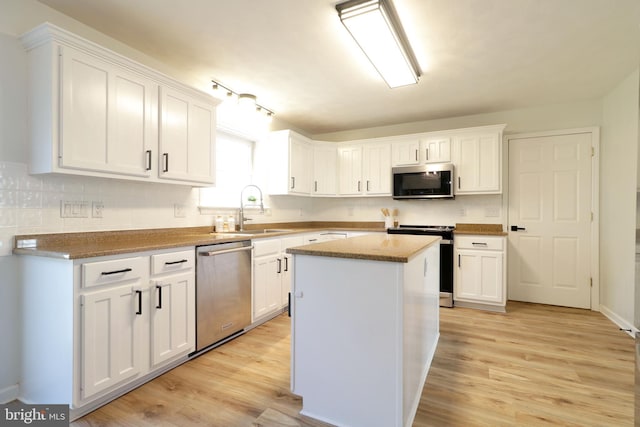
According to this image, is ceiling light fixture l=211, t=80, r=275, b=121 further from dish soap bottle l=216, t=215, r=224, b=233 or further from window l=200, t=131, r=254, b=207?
dish soap bottle l=216, t=215, r=224, b=233

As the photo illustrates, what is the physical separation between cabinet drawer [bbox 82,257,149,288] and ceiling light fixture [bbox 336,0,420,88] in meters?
2.05

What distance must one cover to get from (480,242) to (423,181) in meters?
1.04

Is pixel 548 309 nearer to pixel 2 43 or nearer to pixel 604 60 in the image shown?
pixel 604 60

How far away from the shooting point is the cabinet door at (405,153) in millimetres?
4180

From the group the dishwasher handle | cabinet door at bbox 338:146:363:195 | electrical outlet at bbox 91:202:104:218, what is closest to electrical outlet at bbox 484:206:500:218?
cabinet door at bbox 338:146:363:195

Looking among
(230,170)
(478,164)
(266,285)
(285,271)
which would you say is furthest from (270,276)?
(478,164)

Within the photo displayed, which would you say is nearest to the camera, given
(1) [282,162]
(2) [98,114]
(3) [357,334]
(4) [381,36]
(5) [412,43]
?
(3) [357,334]

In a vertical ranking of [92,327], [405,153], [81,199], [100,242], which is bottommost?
[92,327]

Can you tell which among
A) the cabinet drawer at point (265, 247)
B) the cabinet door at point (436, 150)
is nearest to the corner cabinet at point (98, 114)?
the cabinet drawer at point (265, 247)

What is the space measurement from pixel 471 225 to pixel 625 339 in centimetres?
180

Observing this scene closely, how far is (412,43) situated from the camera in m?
2.42

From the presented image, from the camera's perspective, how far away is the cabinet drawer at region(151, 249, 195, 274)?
79.4 inches

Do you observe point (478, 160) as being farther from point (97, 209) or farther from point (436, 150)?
point (97, 209)

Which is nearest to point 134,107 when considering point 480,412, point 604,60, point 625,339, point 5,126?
point 5,126
